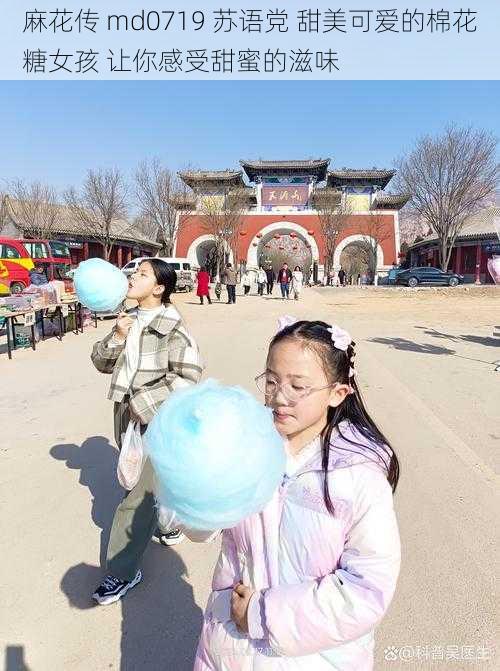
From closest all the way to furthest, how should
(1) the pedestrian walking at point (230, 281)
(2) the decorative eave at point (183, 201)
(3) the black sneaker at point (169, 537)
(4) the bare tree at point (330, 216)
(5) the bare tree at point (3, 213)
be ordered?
(3) the black sneaker at point (169, 537)
(1) the pedestrian walking at point (230, 281)
(5) the bare tree at point (3, 213)
(2) the decorative eave at point (183, 201)
(4) the bare tree at point (330, 216)

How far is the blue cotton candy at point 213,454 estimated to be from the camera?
3.01 feet

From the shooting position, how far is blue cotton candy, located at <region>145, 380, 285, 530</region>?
917 mm

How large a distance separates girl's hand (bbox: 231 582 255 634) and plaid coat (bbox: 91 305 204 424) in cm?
128

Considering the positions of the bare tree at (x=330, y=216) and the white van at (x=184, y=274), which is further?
the bare tree at (x=330, y=216)

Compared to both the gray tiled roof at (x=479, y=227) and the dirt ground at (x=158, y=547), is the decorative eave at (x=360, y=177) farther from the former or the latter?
the dirt ground at (x=158, y=547)

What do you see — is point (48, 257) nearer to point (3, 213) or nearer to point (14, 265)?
point (14, 265)

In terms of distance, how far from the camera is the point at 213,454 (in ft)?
2.99

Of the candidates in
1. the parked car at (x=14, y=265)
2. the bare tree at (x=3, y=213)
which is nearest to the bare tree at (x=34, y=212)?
the bare tree at (x=3, y=213)

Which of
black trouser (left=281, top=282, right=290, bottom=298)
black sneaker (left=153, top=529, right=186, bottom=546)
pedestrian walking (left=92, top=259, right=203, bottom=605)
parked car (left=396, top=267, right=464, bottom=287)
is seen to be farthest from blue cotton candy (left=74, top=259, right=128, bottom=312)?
parked car (left=396, top=267, right=464, bottom=287)

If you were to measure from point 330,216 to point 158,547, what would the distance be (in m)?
38.2

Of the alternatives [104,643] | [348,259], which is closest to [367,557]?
[104,643]

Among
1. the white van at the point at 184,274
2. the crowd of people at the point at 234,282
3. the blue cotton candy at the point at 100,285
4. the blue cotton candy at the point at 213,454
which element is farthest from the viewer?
the white van at the point at 184,274

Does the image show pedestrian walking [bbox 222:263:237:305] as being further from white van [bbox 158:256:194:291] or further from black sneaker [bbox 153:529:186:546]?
black sneaker [bbox 153:529:186:546]

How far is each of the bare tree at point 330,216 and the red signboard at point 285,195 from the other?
1872 millimetres
